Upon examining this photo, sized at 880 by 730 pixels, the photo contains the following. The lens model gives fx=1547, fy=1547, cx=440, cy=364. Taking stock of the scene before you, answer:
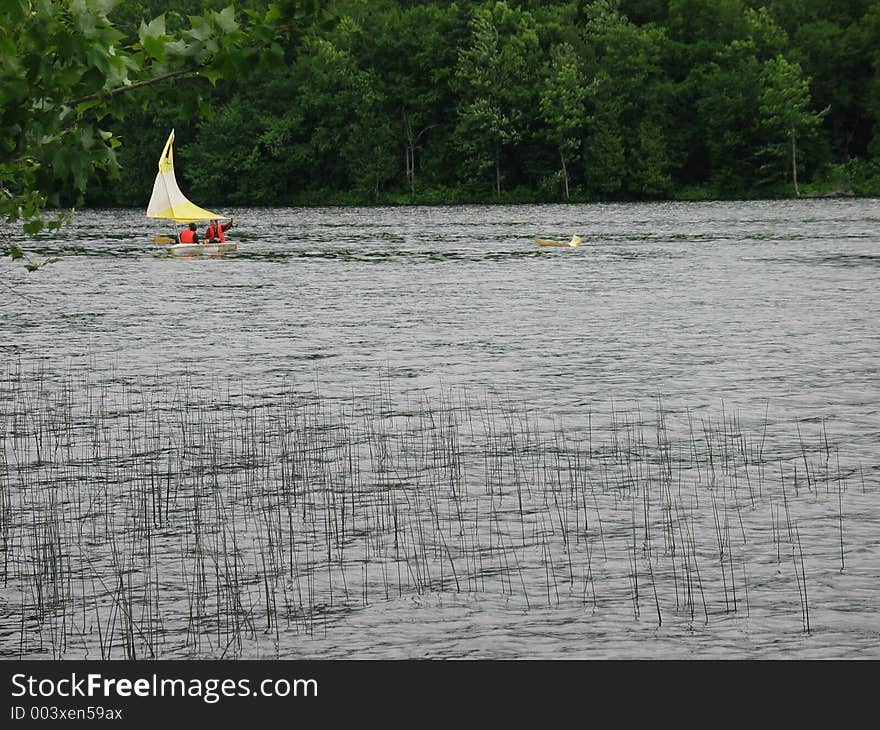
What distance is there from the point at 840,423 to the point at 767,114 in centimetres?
13056

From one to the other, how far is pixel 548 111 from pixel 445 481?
446ft

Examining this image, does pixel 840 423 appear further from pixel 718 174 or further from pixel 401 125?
pixel 401 125

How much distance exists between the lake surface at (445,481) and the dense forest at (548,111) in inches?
4150

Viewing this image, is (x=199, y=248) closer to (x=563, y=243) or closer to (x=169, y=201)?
(x=169, y=201)

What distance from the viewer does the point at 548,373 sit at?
33812 millimetres

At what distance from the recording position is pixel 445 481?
72.7ft

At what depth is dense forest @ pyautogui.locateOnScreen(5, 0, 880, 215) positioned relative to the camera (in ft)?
503

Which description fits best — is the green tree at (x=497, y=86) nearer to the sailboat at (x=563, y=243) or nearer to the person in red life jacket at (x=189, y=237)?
the sailboat at (x=563, y=243)

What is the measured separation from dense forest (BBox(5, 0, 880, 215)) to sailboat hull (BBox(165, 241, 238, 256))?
6654 centimetres

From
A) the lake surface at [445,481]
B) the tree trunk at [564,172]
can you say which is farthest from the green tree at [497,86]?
the lake surface at [445,481]

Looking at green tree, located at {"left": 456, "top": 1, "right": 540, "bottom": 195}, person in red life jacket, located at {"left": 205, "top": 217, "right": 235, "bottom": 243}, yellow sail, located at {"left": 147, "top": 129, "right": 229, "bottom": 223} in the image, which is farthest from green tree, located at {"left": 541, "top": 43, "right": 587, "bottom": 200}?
person in red life jacket, located at {"left": 205, "top": 217, "right": 235, "bottom": 243}

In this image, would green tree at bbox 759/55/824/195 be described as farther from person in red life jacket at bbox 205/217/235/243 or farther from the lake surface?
the lake surface

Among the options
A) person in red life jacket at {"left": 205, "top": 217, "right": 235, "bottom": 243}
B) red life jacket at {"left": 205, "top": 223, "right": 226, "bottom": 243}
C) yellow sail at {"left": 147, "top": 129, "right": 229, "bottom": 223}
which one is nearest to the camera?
person in red life jacket at {"left": 205, "top": 217, "right": 235, "bottom": 243}

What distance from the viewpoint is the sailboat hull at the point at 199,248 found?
3275 inches
